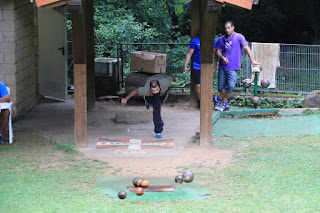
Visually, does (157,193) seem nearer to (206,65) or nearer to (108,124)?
(206,65)

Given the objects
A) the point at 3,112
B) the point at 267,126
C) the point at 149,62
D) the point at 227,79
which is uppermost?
the point at 149,62

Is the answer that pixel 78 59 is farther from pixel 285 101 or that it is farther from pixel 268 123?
pixel 285 101

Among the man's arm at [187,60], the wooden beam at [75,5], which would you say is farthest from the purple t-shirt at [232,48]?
the wooden beam at [75,5]

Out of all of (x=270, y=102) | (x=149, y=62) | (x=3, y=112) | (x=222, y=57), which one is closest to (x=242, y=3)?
(x=222, y=57)

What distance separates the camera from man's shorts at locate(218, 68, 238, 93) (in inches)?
452

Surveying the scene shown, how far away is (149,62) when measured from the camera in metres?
13.1

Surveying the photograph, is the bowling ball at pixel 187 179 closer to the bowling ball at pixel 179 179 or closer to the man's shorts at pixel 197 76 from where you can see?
the bowling ball at pixel 179 179

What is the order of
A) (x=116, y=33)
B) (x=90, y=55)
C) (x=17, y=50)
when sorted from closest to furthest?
(x=17, y=50) → (x=90, y=55) → (x=116, y=33)

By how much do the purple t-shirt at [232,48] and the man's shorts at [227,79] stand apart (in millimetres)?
102

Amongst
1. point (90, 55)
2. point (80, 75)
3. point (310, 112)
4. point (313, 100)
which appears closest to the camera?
point (80, 75)

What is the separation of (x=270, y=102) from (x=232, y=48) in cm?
261

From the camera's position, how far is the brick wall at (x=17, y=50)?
11.0 meters

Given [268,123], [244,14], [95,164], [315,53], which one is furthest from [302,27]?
[95,164]

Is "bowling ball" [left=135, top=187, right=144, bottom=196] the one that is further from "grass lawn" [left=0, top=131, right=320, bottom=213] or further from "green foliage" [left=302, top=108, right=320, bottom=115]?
"green foliage" [left=302, top=108, right=320, bottom=115]
